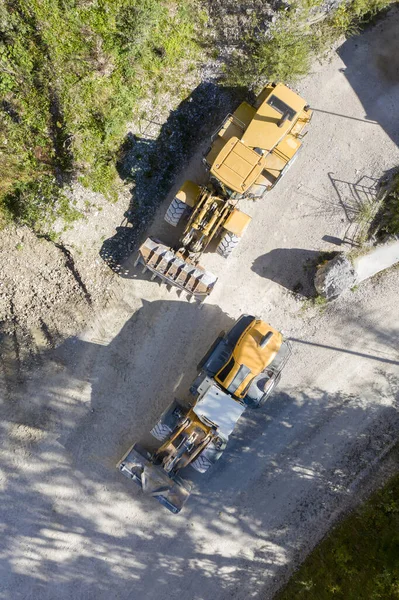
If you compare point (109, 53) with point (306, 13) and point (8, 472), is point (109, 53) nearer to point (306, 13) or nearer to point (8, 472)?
point (306, 13)

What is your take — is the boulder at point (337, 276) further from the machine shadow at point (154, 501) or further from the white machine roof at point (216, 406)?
the white machine roof at point (216, 406)

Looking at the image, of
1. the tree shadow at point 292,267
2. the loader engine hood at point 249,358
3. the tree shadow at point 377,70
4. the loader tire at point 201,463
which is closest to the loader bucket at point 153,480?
the loader tire at point 201,463

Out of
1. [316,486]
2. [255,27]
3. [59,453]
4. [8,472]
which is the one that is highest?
[255,27]

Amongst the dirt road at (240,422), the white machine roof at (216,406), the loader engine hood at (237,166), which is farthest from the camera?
the dirt road at (240,422)

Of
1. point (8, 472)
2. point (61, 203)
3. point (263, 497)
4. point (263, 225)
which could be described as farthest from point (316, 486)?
point (61, 203)

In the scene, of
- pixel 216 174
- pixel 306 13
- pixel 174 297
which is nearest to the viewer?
pixel 216 174

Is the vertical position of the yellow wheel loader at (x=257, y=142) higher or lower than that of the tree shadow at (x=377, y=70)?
lower

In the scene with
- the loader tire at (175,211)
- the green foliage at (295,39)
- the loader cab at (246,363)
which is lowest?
the loader cab at (246,363)
